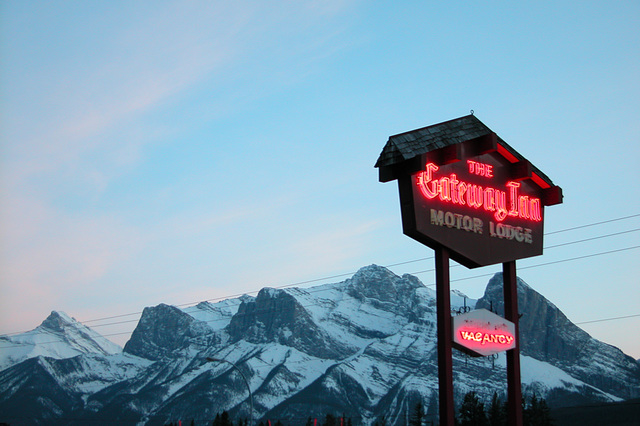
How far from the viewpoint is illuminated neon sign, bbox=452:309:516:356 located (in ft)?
115

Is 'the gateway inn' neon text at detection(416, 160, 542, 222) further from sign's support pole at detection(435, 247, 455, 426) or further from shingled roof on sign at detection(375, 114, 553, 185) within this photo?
sign's support pole at detection(435, 247, 455, 426)

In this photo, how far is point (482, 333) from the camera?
3591 centimetres

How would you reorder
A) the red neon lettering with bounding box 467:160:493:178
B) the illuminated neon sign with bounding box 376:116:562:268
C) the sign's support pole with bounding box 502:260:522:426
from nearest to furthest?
the illuminated neon sign with bounding box 376:116:562:268 → the sign's support pole with bounding box 502:260:522:426 → the red neon lettering with bounding box 467:160:493:178

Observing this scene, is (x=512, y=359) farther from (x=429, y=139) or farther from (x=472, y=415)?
(x=472, y=415)

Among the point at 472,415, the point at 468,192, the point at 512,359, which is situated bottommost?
the point at 472,415

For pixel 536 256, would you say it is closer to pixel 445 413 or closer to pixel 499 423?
pixel 445 413

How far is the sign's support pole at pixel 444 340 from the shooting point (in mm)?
33469

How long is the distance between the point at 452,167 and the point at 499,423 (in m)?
133

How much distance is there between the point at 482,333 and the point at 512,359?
9.92ft

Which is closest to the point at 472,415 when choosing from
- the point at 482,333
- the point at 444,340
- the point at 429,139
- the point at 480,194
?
the point at 482,333

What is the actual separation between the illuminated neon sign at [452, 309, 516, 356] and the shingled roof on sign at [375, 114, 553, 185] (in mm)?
6777

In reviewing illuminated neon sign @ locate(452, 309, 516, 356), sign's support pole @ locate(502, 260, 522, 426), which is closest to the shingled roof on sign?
sign's support pole @ locate(502, 260, 522, 426)

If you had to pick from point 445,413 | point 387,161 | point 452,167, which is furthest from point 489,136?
point 445,413

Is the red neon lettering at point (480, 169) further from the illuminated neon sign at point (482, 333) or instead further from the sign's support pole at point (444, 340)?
the illuminated neon sign at point (482, 333)
